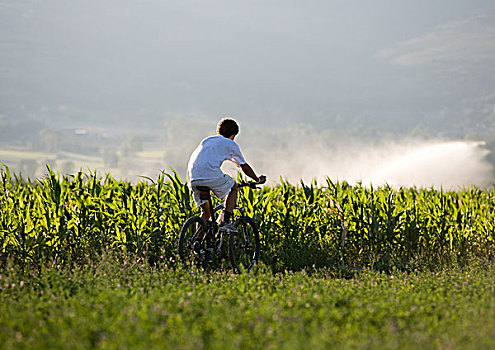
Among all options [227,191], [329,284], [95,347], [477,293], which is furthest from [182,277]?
[477,293]

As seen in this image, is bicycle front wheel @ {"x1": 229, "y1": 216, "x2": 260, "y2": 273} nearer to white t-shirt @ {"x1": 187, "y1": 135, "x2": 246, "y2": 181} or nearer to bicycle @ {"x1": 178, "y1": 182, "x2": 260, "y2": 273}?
bicycle @ {"x1": 178, "y1": 182, "x2": 260, "y2": 273}

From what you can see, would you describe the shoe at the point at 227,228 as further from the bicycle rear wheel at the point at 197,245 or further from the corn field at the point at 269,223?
the corn field at the point at 269,223

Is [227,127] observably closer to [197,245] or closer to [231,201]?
[231,201]

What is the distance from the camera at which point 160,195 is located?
8102 millimetres

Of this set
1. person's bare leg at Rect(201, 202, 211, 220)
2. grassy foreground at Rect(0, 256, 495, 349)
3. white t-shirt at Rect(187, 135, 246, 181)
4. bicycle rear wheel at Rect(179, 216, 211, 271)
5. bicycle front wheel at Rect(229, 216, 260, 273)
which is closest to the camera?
grassy foreground at Rect(0, 256, 495, 349)

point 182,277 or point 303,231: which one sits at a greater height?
point 303,231

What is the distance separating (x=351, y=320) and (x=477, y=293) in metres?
2.12

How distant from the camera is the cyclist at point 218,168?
682 centimetres

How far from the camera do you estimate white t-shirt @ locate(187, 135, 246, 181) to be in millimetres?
6812

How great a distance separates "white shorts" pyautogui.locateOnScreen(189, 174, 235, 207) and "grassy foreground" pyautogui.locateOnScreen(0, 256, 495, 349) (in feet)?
3.68

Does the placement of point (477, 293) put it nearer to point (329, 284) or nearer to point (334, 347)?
point (329, 284)

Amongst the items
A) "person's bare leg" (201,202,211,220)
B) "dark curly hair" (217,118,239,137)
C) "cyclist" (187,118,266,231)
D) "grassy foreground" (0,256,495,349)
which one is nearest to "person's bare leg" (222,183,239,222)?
"cyclist" (187,118,266,231)

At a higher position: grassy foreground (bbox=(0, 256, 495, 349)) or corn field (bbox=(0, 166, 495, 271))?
corn field (bbox=(0, 166, 495, 271))

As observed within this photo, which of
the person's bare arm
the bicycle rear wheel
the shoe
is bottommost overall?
the bicycle rear wheel
